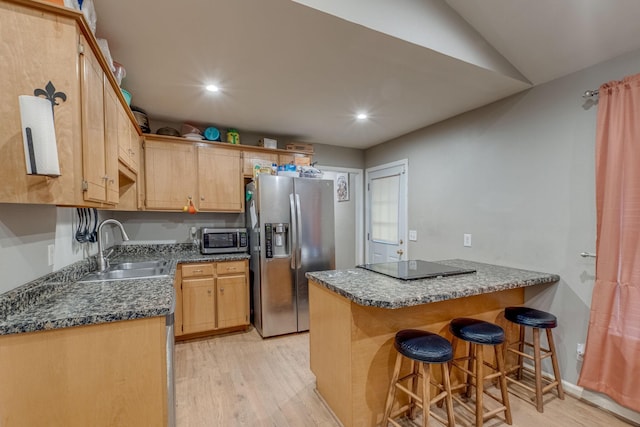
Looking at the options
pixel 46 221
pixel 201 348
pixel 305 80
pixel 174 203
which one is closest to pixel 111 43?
pixel 46 221

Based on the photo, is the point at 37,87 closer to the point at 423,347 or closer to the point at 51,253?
the point at 51,253

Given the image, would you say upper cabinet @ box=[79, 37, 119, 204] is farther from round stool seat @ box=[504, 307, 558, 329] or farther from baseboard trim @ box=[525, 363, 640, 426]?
baseboard trim @ box=[525, 363, 640, 426]

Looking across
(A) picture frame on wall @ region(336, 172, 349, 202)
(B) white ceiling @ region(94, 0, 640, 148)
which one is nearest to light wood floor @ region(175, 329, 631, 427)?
(A) picture frame on wall @ region(336, 172, 349, 202)

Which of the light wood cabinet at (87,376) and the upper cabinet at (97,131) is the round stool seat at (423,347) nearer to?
the light wood cabinet at (87,376)

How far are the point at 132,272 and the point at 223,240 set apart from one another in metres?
1.03

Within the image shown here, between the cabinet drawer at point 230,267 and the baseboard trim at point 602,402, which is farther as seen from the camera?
the cabinet drawer at point 230,267

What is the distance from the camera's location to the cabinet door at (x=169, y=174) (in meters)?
3.03

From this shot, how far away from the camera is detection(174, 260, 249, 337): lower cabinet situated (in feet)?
9.62

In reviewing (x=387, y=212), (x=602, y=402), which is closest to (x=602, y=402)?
(x=602, y=402)

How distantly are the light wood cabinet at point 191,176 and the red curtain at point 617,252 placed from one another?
3271 mm

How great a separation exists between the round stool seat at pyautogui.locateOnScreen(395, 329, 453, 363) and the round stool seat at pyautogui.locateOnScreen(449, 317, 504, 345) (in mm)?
225

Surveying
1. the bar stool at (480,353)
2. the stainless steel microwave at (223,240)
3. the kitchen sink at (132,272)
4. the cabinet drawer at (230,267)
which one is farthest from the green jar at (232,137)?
the bar stool at (480,353)

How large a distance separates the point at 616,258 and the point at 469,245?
1130 mm

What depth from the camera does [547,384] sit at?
2150 millimetres
